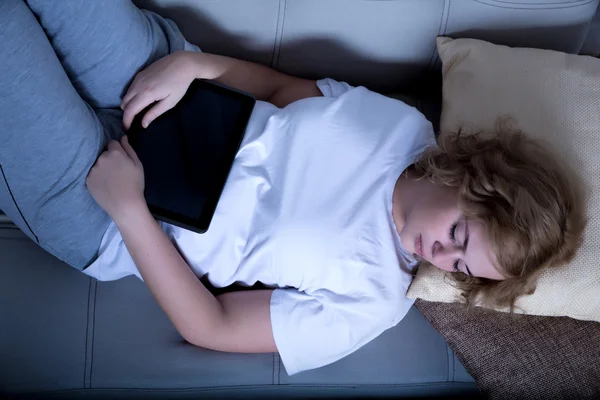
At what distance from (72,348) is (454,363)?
826 millimetres

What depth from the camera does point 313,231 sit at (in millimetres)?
984

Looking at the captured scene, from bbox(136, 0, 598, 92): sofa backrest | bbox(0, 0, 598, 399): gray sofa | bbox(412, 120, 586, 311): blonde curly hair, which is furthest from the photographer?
bbox(136, 0, 598, 92): sofa backrest

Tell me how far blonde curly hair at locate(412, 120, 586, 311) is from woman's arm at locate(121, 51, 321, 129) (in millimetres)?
342

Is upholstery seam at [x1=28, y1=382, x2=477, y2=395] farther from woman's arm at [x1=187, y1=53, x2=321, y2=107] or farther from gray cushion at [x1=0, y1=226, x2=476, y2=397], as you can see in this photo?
woman's arm at [x1=187, y1=53, x2=321, y2=107]

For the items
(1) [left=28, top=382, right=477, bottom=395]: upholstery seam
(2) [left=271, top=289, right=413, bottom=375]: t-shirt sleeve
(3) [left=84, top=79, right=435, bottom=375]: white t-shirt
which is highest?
(3) [left=84, top=79, right=435, bottom=375]: white t-shirt

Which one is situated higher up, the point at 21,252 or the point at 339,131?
the point at 339,131

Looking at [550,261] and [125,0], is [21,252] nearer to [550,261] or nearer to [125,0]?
[125,0]

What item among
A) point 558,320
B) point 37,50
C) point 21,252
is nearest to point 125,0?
point 37,50

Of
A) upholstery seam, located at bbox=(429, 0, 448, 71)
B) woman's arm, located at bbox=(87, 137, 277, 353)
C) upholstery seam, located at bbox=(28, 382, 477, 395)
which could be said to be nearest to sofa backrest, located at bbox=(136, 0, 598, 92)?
upholstery seam, located at bbox=(429, 0, 448, 71)

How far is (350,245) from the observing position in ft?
3.28

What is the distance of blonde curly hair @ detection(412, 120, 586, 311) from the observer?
0.93 m

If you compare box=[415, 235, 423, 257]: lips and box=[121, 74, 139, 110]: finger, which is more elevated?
box=[121, 74, 139, 110]: finger

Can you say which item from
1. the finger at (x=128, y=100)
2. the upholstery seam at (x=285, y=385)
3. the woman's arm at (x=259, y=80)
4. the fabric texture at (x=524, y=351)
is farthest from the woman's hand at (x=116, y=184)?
the fabric texture at (x=524, y=351)

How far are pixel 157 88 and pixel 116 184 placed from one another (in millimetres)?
201
